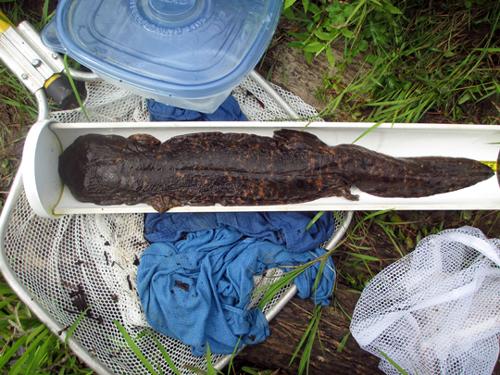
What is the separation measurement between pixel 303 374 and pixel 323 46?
270 centimetres

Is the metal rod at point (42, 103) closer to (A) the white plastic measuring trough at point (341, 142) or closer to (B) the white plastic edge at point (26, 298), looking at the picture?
(A) the white plastic measuring trough at point (341, 142)

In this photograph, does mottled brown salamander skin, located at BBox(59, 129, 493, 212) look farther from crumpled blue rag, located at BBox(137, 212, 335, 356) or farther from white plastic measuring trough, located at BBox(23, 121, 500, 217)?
crumpled blue rag, located at BBox(137, 212, 335, 356)

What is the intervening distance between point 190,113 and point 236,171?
2.51 ft

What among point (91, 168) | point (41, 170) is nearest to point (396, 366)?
point (91, 168)

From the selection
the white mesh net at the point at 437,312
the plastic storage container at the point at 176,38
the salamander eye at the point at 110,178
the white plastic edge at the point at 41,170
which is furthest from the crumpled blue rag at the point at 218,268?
the plastic storage container at the point at 176,38

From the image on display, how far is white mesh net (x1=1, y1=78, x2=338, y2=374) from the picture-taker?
327cm

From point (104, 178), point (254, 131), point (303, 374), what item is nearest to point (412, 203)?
point (254, 131)

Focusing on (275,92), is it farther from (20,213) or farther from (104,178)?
(20,213)

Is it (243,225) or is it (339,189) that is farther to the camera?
(243,225)

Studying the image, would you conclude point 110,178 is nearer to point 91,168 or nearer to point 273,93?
point 91,168

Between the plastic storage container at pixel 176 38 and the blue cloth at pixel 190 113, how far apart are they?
356 mm

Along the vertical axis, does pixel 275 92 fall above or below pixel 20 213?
above

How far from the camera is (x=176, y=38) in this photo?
318 centimetres

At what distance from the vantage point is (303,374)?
3537 mm
